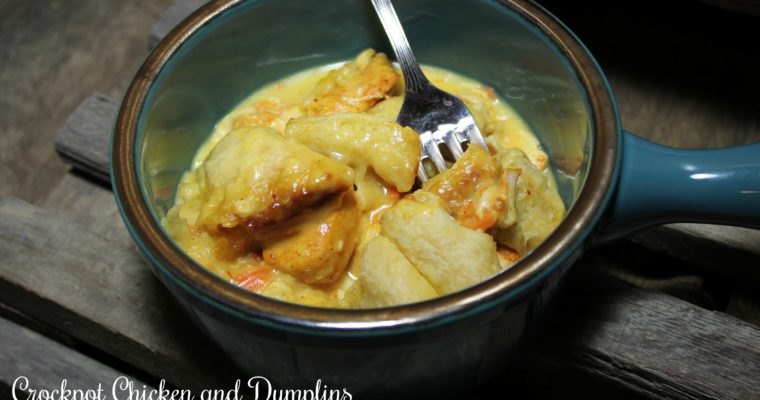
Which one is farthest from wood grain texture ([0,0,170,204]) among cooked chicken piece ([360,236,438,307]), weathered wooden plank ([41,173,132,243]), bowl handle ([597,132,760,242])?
bowl handle ([597,132,760,242])

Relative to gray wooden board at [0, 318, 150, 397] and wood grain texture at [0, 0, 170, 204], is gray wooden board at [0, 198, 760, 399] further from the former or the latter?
wood grain texture at [0, 0, 170, 204]

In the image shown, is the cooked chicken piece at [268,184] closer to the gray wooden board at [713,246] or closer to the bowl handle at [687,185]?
the bowl handle at [687,185]

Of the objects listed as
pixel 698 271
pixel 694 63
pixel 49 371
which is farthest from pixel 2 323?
pixel 694 63

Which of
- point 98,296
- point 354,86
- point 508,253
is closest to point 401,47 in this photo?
point 354,86

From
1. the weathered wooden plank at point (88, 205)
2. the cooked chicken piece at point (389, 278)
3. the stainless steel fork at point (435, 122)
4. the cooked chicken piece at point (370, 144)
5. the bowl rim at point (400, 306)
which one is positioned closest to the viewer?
the bowl rim at point (400, 306)

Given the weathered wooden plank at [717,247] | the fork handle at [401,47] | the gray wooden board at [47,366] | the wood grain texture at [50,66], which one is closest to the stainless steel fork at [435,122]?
the fork handle at [401,47]

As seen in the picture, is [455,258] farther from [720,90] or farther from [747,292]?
[720,90]

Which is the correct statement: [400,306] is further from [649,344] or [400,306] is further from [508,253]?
[649,344]
